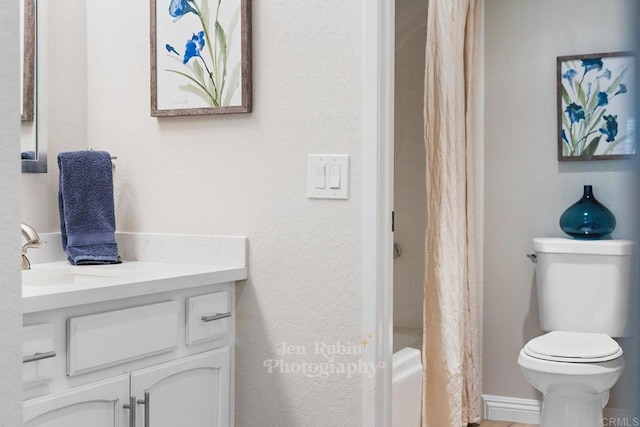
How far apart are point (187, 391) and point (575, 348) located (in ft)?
5.58

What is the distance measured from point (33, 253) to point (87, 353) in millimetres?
676

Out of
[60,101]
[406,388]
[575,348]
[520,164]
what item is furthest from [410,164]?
[60,101]

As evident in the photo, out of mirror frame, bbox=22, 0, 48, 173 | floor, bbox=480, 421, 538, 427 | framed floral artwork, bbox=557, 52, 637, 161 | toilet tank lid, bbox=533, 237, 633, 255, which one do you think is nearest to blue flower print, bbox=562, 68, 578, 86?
framed floral artwork, bbox=557, 52, 637, 161

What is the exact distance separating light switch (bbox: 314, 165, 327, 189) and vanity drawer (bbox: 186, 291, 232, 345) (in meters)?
0.40

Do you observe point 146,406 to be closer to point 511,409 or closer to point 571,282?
point 571,282

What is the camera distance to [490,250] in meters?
3.38

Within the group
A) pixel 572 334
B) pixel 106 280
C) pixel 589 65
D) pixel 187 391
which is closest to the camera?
pixel 106 280

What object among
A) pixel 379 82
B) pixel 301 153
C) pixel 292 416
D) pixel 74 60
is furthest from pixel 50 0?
pixel 292 416

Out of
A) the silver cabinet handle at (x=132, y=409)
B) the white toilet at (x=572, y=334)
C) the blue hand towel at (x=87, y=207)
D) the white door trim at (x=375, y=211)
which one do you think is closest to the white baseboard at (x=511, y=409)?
the white toilet at (x=572, y=334)

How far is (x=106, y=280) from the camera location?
1665 mm

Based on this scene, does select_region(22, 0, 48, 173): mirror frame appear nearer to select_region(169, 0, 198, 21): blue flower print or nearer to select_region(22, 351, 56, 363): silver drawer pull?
select_region(169, 0, 198, 21): blue flower print

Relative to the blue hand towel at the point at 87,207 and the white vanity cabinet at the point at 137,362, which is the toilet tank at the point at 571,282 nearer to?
the white vanity cabinet at the point at 137,362

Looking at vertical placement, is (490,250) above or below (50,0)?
below

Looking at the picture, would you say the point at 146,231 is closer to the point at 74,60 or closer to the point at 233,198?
the point at 233,198
